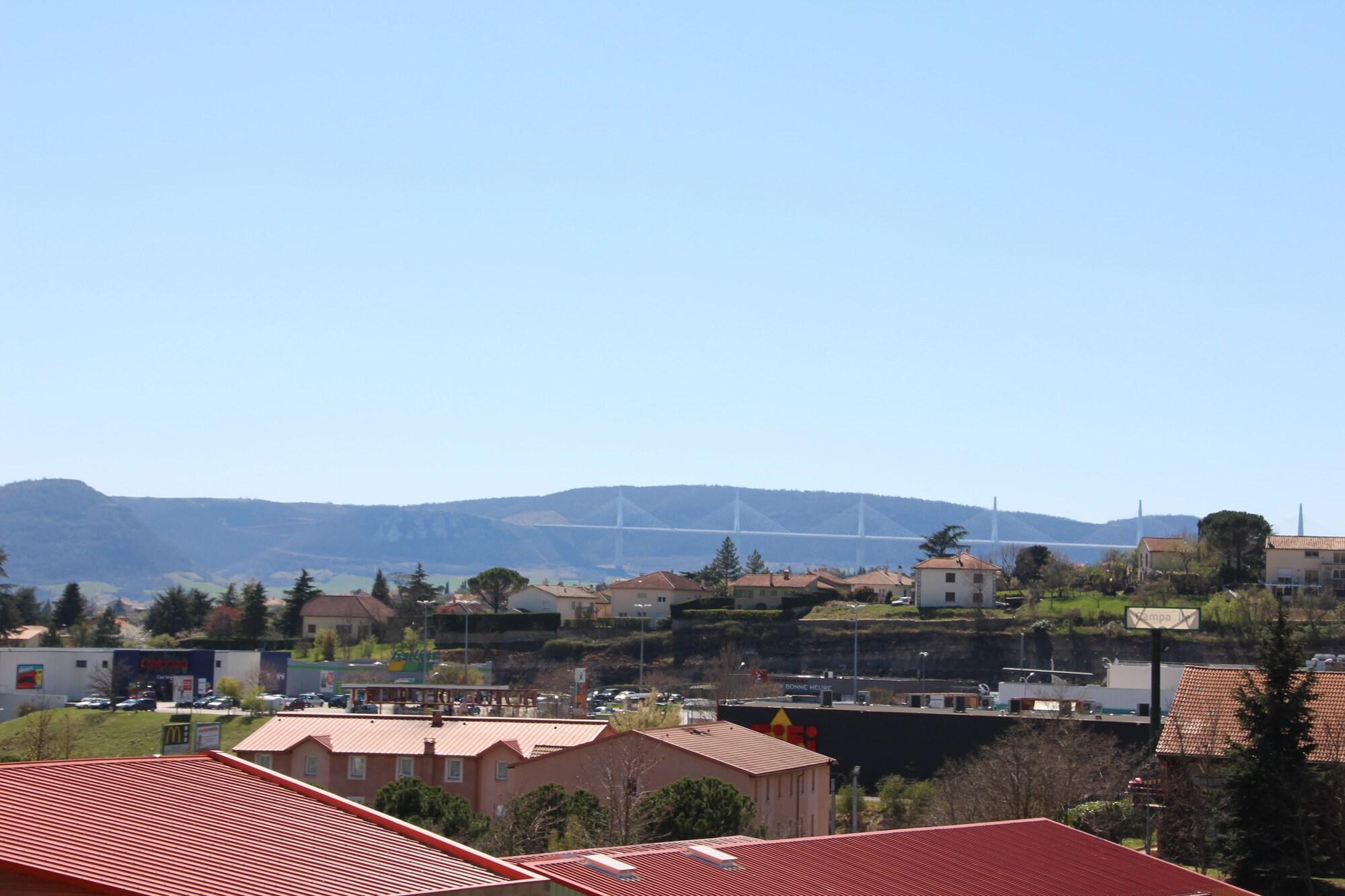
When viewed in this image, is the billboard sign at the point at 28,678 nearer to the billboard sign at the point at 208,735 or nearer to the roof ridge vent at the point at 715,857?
the billboard sign at the point at 208,735

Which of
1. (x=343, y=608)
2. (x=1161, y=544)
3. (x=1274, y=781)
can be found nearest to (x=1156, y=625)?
(x=1274, y=781)

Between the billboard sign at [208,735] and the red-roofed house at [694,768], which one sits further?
the red-roofed house at [694,768]

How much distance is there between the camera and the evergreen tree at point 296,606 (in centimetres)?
9956

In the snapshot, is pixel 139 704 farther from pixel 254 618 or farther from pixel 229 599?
pixel 229 599

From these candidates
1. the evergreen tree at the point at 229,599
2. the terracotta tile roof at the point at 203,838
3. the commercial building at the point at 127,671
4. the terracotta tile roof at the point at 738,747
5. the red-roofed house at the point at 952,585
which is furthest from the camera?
the evergreen tree at the point at 229,599

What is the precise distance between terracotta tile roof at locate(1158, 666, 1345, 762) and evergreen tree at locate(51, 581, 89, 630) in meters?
81.5

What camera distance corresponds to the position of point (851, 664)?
83562 mm

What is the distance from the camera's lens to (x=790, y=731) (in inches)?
1879

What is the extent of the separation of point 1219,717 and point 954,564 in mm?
61096

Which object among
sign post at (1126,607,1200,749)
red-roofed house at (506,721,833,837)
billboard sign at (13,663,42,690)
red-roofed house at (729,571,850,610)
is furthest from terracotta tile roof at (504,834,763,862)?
red-roofed house at (729,571,850,610)

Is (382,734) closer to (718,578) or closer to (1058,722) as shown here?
(1058,722)

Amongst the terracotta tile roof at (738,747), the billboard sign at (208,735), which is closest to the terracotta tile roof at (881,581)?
the terracotta tile roof at (738,747)

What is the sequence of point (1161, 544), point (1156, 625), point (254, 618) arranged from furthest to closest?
point (1161, 544), point (254, 618), point (1156, 625)

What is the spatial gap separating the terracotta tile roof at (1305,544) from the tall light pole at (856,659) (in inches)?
904
